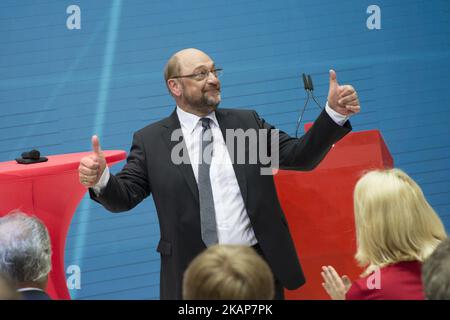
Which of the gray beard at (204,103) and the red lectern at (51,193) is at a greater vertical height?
the gray beard at (204,103)

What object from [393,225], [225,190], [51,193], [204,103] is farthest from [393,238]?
[51,193]

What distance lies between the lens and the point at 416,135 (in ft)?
16.1

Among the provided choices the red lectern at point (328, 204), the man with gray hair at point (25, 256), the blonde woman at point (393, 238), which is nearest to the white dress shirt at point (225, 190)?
the red lectern at point (328, 204)

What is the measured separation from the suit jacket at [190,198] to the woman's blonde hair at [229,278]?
1.18 m

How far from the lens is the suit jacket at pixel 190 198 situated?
303 centimetres

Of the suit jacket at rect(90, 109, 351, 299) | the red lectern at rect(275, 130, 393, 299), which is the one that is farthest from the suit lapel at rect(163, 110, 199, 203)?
the red lectern at rect(275, 130, 393, 299)

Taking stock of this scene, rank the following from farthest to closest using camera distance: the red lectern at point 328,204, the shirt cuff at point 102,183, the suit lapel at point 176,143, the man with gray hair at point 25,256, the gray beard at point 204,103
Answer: the red lectern at point 328,204
the gray beard at point 204,103
the suit lapel at point 176,143
the shirt cuff at point 102,183
the man with gray hair at point 25,256

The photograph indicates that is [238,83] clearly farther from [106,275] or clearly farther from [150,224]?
[106,275]

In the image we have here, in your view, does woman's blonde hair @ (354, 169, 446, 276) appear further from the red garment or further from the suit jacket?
the suit jacket

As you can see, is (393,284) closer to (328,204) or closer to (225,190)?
(225,190)

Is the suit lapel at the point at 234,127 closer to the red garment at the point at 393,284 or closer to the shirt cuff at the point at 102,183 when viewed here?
the shirt cuff at the point at 102,183

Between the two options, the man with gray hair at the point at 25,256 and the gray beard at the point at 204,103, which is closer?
the man with gray hair at the point at 25,256
